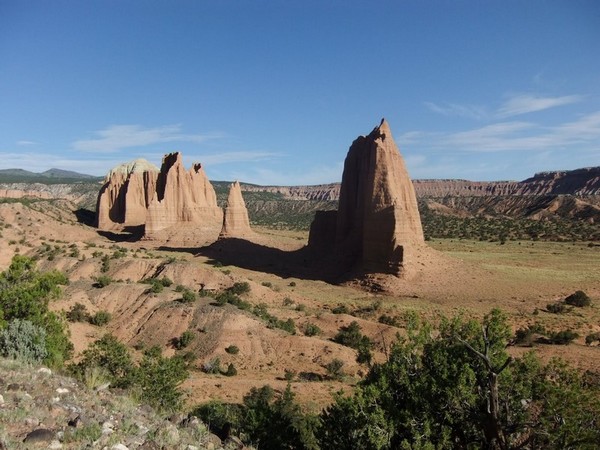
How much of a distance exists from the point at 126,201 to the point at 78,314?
6348cm

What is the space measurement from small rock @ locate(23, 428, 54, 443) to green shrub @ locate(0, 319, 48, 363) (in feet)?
16.6

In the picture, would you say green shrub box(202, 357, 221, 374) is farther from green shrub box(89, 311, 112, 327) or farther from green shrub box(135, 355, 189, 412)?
green shrub box(89, 311, 112, 327)

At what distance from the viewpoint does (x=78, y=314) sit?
24.9 metres

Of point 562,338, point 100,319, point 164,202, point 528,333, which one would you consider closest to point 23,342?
point 100,319

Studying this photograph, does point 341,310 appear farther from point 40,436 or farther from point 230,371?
point 40,436

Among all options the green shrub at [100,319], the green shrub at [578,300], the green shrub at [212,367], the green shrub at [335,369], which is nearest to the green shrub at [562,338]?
the green shrub at [578,300]

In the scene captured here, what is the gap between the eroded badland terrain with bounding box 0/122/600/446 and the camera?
22.0m

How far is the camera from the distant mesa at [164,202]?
66.7m

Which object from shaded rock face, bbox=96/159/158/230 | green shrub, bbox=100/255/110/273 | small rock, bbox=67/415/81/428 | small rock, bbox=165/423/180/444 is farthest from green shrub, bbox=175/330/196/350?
shaded rock face, bbox=96/159/158/230

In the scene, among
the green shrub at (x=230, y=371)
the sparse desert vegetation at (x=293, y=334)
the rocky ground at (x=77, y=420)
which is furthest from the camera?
the green shrub at (x=230, y=371)

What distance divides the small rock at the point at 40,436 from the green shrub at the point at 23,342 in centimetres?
506

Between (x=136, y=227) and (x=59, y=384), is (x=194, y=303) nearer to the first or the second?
(x=59, y=384)

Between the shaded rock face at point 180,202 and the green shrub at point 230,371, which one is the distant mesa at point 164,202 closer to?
the shaded rock face at point 180,202

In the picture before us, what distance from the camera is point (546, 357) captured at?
790 inches
